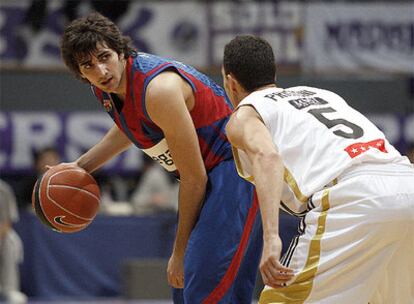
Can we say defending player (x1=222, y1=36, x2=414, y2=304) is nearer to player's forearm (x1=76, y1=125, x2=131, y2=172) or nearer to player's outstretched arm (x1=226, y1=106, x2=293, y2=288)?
player's outstretched arm (x1=226, y1=106, x2=293, y2=288)

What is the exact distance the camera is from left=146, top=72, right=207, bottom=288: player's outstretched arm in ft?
14.7

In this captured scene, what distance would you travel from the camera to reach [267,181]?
12.6ft

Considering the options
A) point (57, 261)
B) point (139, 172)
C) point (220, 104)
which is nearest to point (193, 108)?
point (220, 104)

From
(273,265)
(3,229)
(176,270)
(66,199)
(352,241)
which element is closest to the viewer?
(273,265)

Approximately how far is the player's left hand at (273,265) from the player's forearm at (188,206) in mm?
906

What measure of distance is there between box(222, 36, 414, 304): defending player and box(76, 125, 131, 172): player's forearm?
1225 mm

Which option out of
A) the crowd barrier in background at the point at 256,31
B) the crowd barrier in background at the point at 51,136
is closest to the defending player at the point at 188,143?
the crowd barrier in background at the point at 256,31

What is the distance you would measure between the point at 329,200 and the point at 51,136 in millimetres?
8616

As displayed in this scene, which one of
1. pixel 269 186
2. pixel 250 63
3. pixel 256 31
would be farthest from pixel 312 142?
pixel 256 31

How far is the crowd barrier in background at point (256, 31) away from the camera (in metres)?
12.1

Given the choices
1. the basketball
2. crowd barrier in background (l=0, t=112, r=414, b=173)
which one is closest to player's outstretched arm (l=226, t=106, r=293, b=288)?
the basketball

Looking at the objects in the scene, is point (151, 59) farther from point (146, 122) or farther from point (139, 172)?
point (139, 172)

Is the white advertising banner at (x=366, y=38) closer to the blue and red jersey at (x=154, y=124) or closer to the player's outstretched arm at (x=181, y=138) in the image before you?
the blue and red jersey at (x=154, y=124)

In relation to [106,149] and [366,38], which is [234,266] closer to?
[106,149]
